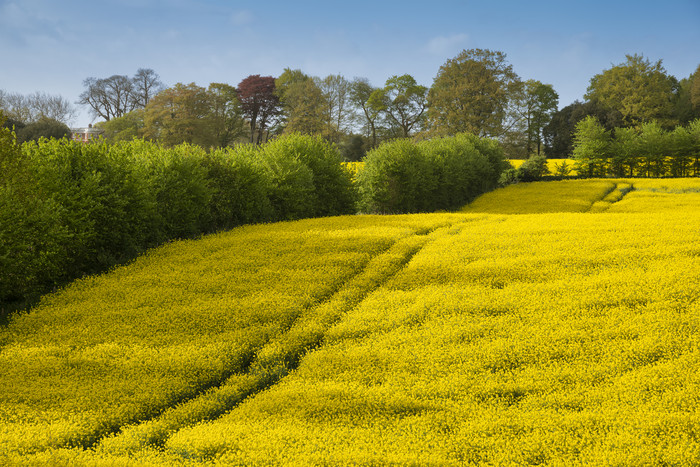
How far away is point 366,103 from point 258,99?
18289 mm

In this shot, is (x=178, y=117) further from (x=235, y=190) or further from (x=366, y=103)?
(x=235, y=190)

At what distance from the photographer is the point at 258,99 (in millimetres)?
78750

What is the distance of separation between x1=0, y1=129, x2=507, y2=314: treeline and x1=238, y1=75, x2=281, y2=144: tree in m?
45.5

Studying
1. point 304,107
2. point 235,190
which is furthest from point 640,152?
point 235,190

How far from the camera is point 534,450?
6.90 metres

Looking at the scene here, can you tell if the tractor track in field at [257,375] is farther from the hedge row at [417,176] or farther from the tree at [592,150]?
the tree at [592,150]

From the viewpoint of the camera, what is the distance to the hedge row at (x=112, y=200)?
1487 centimetres

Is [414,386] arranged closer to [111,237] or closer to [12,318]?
[12,318]

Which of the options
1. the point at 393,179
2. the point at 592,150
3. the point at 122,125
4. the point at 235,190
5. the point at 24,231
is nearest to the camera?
the point at 24,231

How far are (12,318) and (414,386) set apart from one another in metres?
11.9

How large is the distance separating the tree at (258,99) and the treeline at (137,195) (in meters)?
45.5

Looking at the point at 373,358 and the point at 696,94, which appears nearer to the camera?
the point at 373,358

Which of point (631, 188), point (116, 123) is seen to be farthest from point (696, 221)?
point (116, 123)

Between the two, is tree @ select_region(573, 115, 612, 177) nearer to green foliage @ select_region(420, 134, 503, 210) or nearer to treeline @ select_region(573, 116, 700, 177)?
treeline @ select_region(573, 116, 700, 177)
